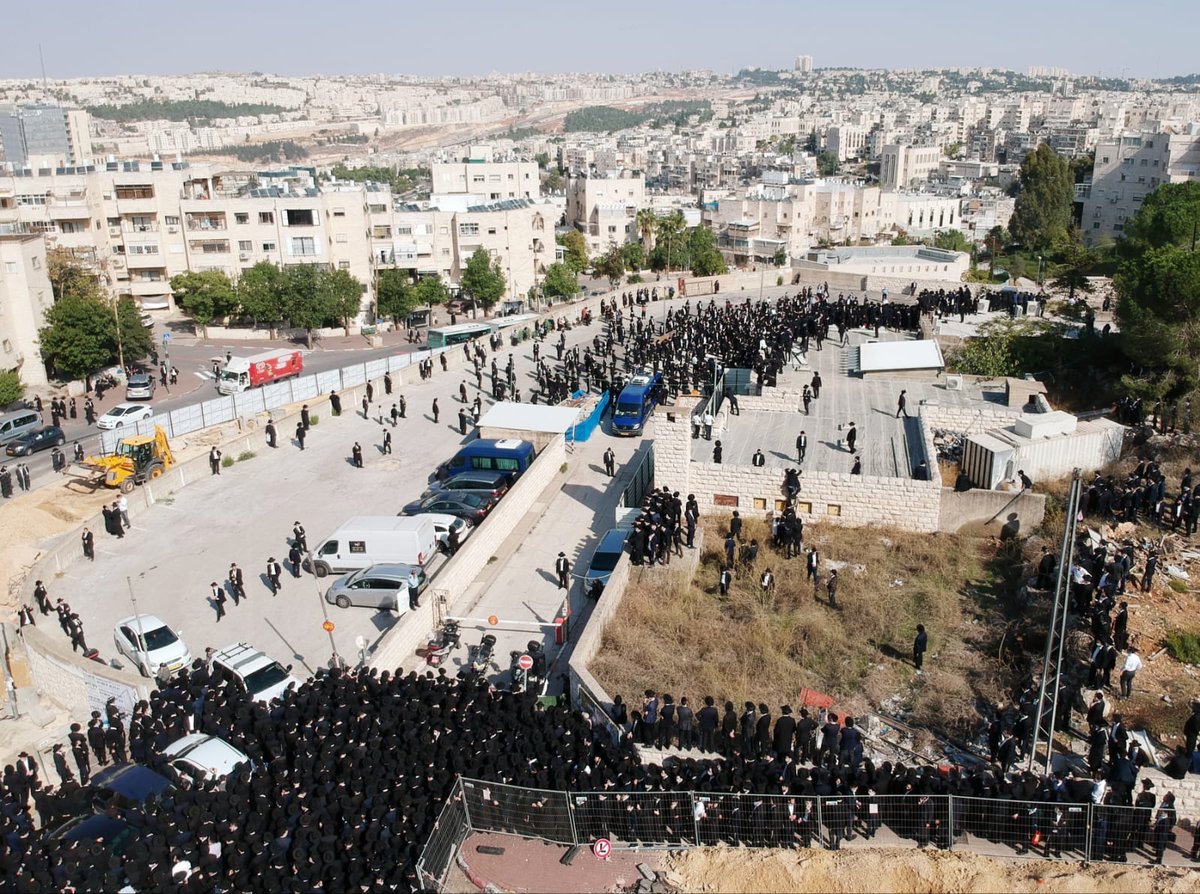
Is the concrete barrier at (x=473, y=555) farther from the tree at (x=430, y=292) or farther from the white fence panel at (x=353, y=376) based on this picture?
the tree at (x=430, y=292)

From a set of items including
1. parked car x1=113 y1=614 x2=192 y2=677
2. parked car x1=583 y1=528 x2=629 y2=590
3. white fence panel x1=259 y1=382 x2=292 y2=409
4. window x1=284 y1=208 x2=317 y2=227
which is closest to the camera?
parked car x1=113 y1=614 x2=192 y2=677

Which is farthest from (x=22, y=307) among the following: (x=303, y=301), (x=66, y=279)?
(x=303, y=301)

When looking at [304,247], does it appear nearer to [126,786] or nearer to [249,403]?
[249,403]

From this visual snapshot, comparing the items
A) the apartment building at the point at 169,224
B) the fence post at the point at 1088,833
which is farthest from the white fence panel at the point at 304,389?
the fence post at the point at 1088,833

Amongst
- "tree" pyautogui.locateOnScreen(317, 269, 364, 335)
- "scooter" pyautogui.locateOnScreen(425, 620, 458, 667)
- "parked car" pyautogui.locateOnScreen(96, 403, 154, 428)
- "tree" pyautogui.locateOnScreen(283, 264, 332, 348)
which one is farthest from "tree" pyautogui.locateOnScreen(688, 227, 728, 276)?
"scooter" pyautogui.locateOnScreen(425, 620, 458, 667)

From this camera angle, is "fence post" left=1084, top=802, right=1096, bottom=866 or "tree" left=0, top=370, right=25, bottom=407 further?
"tree" left=0, top=370, right=25, bottom=407

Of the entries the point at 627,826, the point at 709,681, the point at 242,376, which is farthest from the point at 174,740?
the point at 242,376

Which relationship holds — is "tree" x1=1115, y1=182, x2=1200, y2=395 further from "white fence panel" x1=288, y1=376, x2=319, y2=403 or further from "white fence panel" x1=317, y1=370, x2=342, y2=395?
"white fence panel" x1=288, y1=376, x2=319, y2=403
